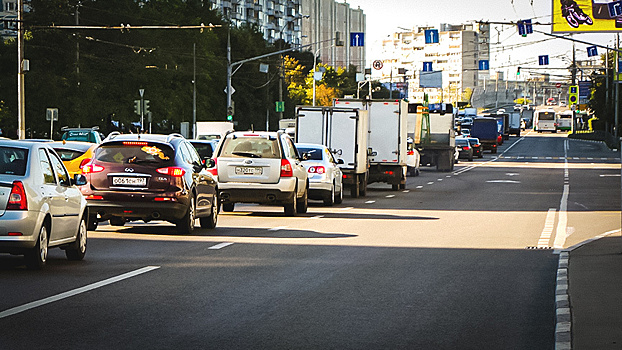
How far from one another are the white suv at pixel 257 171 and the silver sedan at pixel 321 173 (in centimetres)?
395

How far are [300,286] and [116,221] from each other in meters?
8.90

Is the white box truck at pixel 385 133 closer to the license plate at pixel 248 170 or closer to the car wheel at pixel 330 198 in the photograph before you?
the car wheel at pixel 330 198

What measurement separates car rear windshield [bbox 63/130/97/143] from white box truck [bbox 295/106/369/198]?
14228 millimetres

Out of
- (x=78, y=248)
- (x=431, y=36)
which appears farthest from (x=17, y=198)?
(x=431, y=36)

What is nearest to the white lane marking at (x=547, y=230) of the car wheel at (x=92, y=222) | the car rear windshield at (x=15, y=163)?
the car wheel at (x=92, y=222)

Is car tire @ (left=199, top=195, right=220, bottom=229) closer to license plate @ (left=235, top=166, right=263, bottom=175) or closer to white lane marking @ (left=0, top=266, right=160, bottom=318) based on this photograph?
license plate @ (left=235, top=166, right=263, bottom=175)

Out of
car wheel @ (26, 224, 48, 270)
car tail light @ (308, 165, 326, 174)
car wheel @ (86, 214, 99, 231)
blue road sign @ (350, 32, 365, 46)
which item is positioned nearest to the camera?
car wheel @ (26, 224, 48, 270)

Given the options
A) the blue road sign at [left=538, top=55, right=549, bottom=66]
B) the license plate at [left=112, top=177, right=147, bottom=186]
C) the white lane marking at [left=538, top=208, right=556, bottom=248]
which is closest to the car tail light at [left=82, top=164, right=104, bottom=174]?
the license plate at [left=112, top=177, right=147, bottom=186]

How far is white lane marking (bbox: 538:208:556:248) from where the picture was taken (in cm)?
1824

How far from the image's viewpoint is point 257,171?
76.7 feet

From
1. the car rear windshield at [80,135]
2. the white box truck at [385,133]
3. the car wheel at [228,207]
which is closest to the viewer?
the car wheel at [228,207]

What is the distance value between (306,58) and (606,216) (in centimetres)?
13891

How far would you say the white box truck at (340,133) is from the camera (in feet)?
106

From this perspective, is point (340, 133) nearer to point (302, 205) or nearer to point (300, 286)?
point (302, 205)
